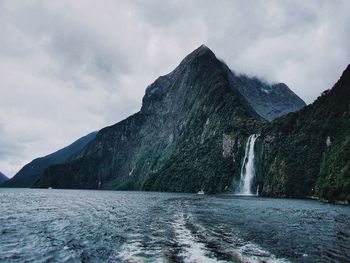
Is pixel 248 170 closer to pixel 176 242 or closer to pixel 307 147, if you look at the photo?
pixel 307 147

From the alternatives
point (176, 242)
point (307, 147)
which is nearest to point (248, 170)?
point (307, 147)

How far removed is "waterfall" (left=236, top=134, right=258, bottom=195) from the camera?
495 ft

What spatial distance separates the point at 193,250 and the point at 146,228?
1253cm

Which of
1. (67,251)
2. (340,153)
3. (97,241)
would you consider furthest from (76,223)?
(340,153)

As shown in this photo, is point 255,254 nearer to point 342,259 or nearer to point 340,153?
point 342,259

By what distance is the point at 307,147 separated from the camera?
125438 millimetres

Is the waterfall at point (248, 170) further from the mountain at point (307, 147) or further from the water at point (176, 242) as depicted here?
the water at point (176, 242)

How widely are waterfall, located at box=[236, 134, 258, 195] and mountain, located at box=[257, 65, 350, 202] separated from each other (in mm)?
5071

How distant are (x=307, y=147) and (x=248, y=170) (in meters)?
34.4

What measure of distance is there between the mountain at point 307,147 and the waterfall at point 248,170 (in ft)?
16.6

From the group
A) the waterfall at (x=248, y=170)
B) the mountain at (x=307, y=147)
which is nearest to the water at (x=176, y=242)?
the mountain at (x=307, y=147)

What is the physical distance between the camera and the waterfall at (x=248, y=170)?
151m

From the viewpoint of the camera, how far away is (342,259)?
2073 centimetres

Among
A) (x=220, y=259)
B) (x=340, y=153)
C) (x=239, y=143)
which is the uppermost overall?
(x=239, y=143)
